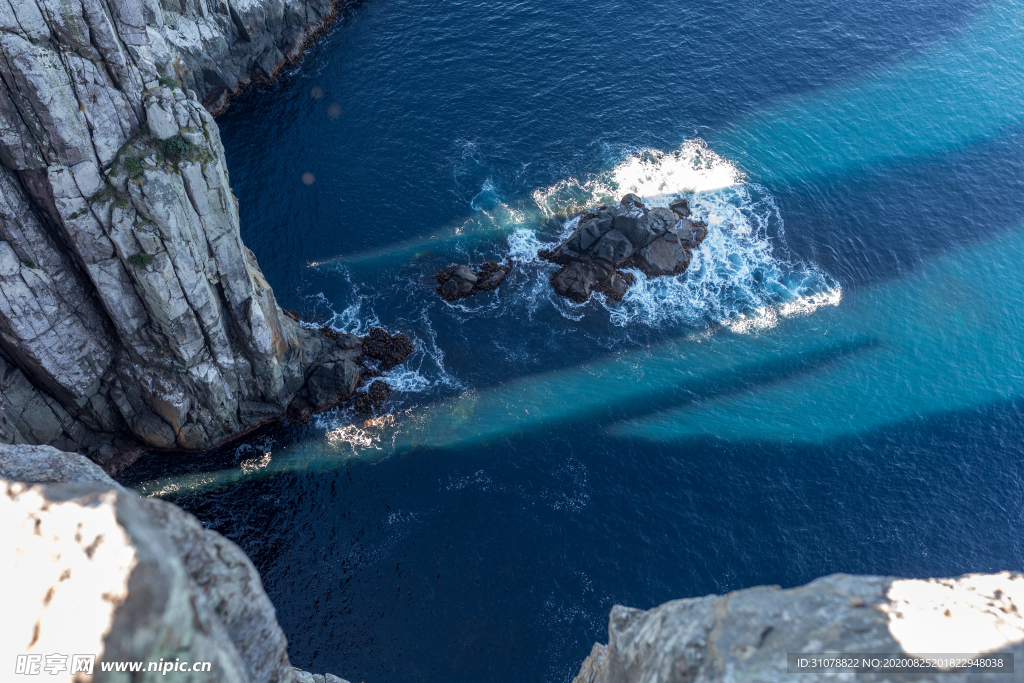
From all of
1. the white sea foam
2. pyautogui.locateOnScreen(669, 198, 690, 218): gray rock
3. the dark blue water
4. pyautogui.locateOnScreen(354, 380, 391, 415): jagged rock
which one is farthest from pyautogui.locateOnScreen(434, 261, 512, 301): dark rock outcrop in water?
pyautogui.locateOnScreen(669, 198, 690, 218): gray rock

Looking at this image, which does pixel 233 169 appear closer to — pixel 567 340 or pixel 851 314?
pixel 567 340

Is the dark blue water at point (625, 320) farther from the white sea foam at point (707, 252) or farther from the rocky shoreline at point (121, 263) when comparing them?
the rocky shoreline at point (121, 263)

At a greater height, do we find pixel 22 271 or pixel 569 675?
pixel 22 271

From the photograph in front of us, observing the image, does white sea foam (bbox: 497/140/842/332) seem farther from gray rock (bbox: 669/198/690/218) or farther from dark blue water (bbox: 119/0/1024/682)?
gray rock (bbox: 669/198/690/218)

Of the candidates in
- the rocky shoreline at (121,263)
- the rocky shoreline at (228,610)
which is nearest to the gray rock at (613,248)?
the rocky shoreline at (121,263)

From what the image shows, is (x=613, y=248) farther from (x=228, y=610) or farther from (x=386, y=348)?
(x=228, y=610)

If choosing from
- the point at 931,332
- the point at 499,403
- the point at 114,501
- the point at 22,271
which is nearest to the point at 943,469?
the point at 931,332

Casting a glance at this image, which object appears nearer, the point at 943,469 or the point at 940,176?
the point at 943,469
